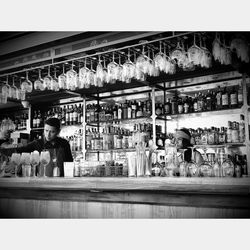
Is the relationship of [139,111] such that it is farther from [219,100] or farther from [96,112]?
[219,100]

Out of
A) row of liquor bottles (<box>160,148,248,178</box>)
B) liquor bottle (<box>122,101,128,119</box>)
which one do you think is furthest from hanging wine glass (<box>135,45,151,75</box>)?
liquor bottle (<box>122,101,128,119</box>)

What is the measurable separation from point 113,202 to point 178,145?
1.86 metres

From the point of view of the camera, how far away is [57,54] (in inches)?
155

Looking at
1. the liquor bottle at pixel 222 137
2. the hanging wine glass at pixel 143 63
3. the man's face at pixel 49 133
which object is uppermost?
the hanging wine glass at pixel 143 63

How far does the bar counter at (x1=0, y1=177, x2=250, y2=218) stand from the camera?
2270 mm

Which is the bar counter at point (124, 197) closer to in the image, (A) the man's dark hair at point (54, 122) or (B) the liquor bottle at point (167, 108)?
(B) the liquor bottle at point (167, 108)

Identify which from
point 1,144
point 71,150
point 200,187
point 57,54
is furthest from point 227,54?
point 1,144

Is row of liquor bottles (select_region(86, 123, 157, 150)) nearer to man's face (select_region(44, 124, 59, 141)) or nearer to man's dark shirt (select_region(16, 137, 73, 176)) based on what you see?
man's dark shirt (select_region(16, 137, 73, 176))

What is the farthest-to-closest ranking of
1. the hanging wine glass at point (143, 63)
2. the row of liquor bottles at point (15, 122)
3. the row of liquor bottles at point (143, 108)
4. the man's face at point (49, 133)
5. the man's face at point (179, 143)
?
the row of liquor bottles at point (15, 122) → the man's face at point (49, 133) → the row of liquor bottles at point (143, 108) → the man's face at point (179, 143) → the hanging wine glass at point (143, 63)

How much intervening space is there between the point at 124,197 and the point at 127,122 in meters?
2.71

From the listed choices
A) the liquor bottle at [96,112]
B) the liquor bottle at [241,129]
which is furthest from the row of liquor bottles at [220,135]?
the liquor bottle at [96,112]

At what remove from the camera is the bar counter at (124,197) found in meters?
2.27

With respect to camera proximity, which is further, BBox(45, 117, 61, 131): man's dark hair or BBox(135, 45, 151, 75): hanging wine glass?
BBox(45, 117, 61, 131): man's dark hair
